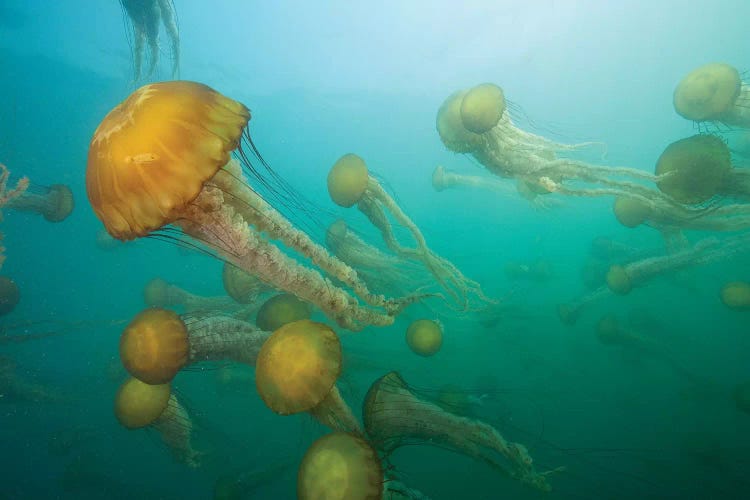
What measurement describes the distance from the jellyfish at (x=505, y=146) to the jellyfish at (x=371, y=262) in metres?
1.98

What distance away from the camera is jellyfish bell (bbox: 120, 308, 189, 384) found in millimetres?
3111

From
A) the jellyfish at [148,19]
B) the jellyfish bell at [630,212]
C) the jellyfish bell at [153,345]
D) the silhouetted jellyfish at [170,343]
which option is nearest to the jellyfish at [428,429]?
the silhouetted jellyfish at [170,343]

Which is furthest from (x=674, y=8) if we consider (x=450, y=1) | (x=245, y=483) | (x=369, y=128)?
(x=245, y=483)

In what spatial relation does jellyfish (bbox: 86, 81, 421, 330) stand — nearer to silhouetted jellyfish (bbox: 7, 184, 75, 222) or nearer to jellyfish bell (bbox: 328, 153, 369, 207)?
jellyfish bell (bbox: 328, 153, 369, 207)

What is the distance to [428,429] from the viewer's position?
3.18 m

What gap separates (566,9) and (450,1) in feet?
23.0

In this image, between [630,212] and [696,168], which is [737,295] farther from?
[696,168]

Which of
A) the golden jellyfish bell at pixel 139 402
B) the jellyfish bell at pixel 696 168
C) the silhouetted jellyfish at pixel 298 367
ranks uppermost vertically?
the jellyfish bell at pixel 696 168

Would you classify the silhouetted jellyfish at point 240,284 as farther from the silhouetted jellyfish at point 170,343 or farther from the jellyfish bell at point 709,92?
the jellyfish bell at point 709,92

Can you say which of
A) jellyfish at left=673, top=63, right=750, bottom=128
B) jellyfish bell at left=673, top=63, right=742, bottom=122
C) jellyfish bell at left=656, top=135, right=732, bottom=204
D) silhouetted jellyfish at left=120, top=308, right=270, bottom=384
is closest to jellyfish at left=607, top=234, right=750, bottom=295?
jellyfish at left=673, top=63, right=750, bottom=128

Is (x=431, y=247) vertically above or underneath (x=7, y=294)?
above

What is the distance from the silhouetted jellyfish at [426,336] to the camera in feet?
14.4

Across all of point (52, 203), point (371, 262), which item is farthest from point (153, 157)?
point (52, 203)

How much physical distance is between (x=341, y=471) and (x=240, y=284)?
3507 mm
